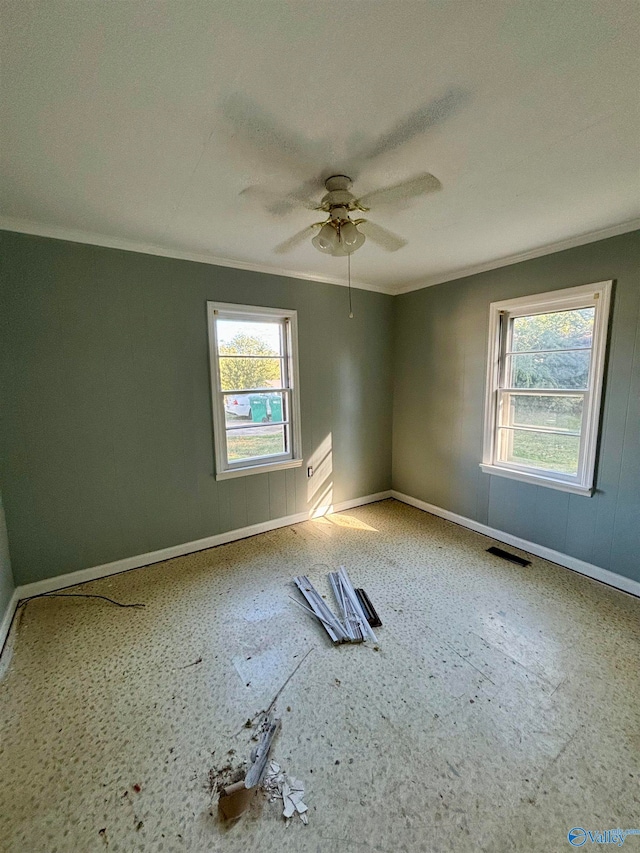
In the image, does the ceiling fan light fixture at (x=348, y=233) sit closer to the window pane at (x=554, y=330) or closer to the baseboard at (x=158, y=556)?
the window pane at (x=554, y=330)

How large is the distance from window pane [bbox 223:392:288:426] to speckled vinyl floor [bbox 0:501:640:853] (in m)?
1.41

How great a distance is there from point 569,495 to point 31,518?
4036 mm

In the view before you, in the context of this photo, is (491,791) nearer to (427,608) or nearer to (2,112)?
(427,608)

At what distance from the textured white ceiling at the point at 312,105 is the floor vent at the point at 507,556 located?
2575 mm

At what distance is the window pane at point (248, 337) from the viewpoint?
3.11 metres

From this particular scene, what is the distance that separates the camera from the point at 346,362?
3.83 metres

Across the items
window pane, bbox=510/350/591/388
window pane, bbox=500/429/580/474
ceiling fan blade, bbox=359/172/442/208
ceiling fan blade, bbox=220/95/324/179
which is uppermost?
ceiling fan blade, bbox=220/95/324/179

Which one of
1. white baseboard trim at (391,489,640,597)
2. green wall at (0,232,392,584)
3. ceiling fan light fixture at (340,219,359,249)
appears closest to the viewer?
ceiling fan light fixture at (340,219,359,249)

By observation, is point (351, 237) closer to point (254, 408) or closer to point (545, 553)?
point (254, 408)

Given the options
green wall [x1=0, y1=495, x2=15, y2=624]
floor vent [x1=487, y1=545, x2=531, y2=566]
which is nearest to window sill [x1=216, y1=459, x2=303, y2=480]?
green wall [x1=0, y1=495, x2=15, y2=624]

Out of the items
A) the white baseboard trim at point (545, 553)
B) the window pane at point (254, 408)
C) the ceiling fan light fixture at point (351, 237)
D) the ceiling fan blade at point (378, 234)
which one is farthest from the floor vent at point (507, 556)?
the ceiling fan light fixture at point (351, 237)

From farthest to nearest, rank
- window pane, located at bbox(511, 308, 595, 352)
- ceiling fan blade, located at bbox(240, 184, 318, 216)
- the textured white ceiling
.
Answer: window pane, located at bbox(511, 308, 595, 352) → ceiling fan blade, located at bbox(240, 184, 318, 216) → the textured white ceiling

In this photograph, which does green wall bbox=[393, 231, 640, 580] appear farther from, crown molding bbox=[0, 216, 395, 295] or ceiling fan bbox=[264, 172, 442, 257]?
ceiling fan bbox=[264, 172, 442, 257]

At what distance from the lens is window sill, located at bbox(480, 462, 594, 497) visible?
105 inches
